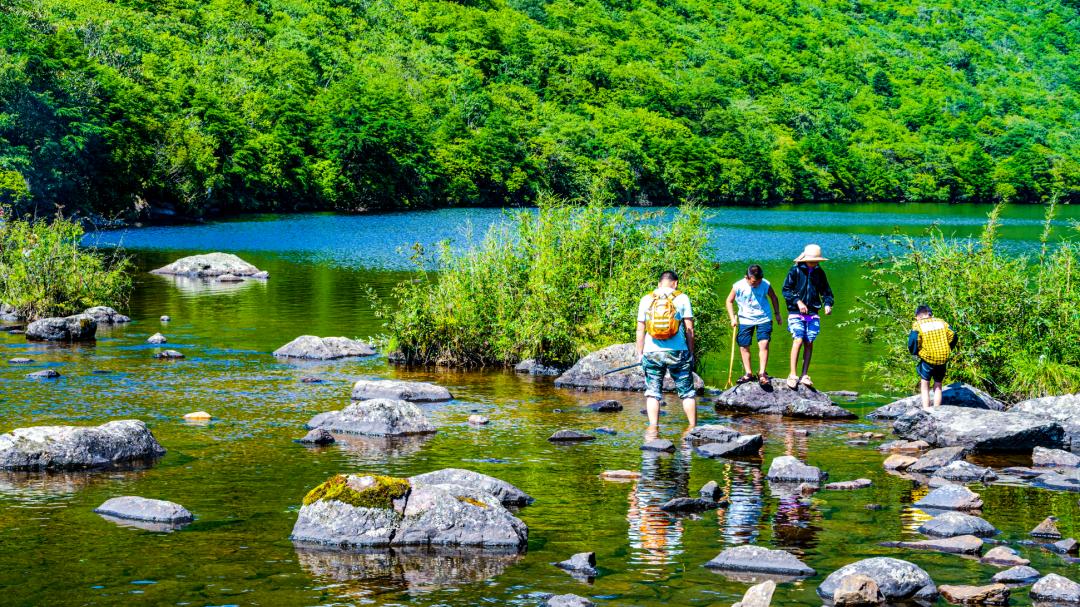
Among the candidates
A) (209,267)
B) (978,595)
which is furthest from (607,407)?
(209,267)

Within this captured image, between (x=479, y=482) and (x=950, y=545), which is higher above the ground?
(x=479, y=482)

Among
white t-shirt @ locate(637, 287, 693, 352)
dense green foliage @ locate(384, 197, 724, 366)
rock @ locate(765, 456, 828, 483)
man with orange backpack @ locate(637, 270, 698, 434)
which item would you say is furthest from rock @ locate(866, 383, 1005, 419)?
dense green foliage @ locate(384, 197, 724, 366)

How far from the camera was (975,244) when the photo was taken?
24.6 metres

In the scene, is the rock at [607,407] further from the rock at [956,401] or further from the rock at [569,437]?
the rock at [956,401]

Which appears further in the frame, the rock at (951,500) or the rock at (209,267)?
the rock at (209,267)

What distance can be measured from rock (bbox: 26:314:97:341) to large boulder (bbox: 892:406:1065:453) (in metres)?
22.2

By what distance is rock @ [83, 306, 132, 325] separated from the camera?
34656 millimetres

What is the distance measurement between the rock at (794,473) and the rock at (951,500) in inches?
60.9

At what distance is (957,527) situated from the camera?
44.2 ft

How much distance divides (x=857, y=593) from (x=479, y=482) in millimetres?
5383

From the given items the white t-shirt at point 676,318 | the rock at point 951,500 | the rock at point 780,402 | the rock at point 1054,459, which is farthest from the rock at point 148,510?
the rock at point 1054,459

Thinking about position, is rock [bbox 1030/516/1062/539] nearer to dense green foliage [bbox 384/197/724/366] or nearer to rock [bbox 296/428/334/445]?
rock [bbox 296/428/334/445]

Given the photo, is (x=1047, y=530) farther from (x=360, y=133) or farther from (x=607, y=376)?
(x=360, y=133)

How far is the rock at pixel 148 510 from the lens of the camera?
13828 mm
